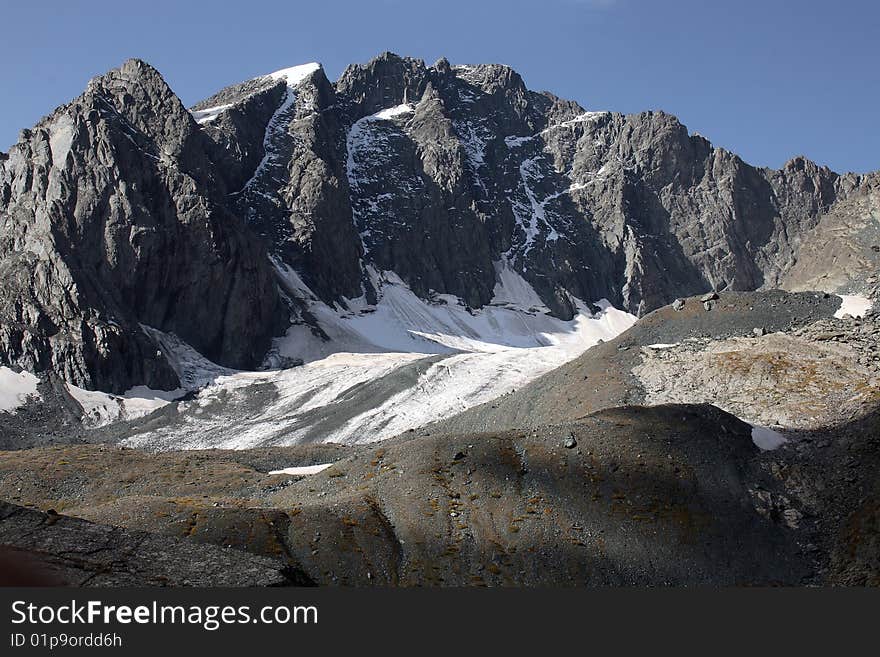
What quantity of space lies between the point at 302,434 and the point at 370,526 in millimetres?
60295

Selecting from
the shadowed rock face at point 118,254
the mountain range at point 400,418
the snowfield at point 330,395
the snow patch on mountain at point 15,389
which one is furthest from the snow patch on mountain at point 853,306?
the snow patch on mountain at point 15,389

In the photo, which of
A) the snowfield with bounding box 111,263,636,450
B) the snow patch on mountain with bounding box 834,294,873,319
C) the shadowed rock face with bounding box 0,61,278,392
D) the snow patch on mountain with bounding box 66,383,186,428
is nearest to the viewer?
the snow patch on mountain with bounding box 834,294,873,319

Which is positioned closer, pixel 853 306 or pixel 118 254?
pixel 853 306

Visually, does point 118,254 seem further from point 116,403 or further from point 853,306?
point 853,306

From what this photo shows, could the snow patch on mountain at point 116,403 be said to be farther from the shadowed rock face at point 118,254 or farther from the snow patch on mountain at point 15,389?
the snow patch on mountain at point 15,389

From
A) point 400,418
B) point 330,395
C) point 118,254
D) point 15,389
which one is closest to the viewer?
point 400,418

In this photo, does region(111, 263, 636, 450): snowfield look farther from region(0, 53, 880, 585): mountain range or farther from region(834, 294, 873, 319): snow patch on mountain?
region(834, 294, 873, 319): snow patch on mountain

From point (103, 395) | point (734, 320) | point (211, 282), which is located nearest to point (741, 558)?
point (734, 320)

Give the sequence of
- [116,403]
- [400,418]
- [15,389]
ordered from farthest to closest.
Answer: [116,403]
[15,389]
[400,418]

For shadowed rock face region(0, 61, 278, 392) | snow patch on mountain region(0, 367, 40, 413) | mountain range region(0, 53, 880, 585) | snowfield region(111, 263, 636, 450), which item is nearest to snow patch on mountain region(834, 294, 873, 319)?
mountain range region(0, 53, 880, 585)

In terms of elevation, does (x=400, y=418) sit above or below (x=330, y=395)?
below

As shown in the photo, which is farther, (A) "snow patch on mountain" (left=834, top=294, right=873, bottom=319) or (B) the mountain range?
(A) "snow patch on mountain" (left=834, top=294, right=873, bottom=319)

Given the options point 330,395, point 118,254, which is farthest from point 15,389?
point 330,395

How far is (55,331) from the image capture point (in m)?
127
